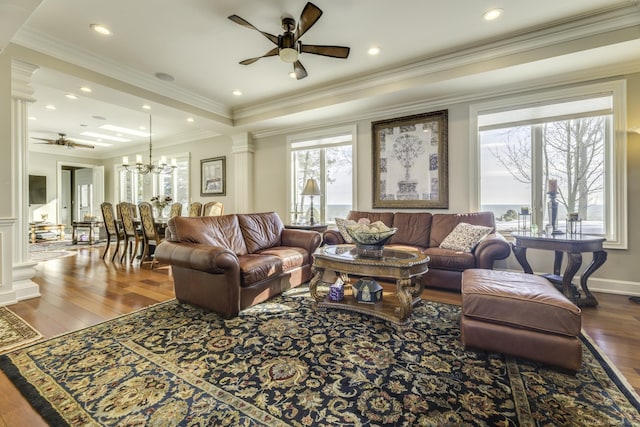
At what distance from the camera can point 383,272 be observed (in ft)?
7.48

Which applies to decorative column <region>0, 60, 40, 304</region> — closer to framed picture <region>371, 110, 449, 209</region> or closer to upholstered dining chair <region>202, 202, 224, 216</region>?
upholstered dining chair <region>202, 202, 224, 216</region>

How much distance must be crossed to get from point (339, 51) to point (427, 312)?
101 inches

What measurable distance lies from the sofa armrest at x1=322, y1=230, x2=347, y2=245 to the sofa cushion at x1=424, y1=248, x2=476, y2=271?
112 centimetres

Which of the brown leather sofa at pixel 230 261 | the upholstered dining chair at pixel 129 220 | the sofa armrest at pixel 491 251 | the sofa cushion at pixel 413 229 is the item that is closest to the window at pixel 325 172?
the sofa cushion at pixel 413 229

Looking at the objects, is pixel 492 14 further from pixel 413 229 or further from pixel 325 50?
pixel 413 229

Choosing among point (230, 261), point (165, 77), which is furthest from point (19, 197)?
point (230, 261)

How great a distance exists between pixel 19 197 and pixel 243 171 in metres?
3.43

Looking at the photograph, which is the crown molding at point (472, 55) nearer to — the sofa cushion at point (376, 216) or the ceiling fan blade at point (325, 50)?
the ceiling fan blade at point (325, 50)

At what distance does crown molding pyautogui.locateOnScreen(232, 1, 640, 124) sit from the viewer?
2676mm

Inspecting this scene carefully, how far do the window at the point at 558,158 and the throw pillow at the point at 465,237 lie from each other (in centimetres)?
66

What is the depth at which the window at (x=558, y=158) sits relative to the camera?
10.5 ft

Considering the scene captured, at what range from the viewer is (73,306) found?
9.15 feet

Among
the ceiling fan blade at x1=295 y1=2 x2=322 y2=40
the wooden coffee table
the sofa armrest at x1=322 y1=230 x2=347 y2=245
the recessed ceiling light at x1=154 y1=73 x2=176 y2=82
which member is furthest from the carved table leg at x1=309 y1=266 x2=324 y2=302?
the recessed ceiling light at x1=154 y1=73 x2=176 y2=82

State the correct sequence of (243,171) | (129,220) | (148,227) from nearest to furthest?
(148,227)
(129,220)
(243,171)
